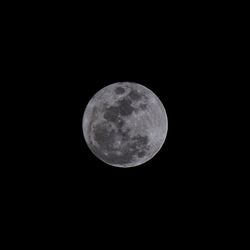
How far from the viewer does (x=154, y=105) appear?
923 centimetres

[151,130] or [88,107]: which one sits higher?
[88,107]

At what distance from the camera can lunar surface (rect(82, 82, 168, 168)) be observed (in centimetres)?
884

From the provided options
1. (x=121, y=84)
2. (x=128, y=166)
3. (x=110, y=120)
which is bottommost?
(x=128, y=166)

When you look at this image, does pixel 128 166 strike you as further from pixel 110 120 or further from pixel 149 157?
pixel 110 120

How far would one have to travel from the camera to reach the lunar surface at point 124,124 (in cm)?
884

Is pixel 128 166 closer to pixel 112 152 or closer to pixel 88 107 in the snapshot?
pixel 112 152

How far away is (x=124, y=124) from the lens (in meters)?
8.80

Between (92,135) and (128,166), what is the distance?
948 millimetres

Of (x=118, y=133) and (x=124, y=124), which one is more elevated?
(x=124, y=124)

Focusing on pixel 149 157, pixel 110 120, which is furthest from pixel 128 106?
pixel 149 157

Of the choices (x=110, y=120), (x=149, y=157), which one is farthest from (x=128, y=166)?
(x=110, y=120)

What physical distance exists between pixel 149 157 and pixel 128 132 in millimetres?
828

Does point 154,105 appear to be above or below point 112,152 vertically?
above

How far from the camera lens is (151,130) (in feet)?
29.7
